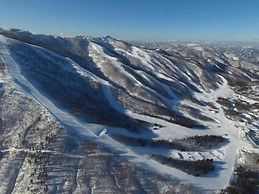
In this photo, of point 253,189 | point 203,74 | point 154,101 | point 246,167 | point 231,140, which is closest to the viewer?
point 253,189

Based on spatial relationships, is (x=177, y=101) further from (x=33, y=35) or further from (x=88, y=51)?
(x=33, y=35)

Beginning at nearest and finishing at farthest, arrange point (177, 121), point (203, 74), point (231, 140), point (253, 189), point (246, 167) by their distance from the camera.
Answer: point (253, 189) → point (246, 167) → point (231, 140) → point (177, 121) → point (203, 74)

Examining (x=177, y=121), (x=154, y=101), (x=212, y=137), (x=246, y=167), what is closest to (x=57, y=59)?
(x=154, y=101)

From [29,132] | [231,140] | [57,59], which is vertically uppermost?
[57,59]

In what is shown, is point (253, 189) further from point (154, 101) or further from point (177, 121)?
point (154, 101)

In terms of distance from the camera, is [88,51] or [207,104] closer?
[207,104]

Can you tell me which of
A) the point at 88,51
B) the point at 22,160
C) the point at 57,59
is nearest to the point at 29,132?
the point at 22,160

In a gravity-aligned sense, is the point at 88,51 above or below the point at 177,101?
above
